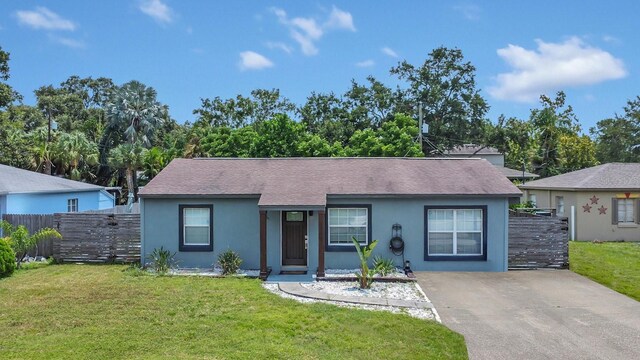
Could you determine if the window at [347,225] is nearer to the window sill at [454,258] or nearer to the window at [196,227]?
the window sill at [454,258]

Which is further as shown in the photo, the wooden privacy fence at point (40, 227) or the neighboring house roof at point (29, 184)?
the neighboring house roof at point (29, 184)

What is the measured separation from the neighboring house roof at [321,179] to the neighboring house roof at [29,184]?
7.50m

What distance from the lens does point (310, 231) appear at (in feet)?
49.0

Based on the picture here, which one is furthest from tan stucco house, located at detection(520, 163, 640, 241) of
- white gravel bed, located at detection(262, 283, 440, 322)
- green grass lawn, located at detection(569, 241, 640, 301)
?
white gravel bed, located at detection(262, 283, 440, 322)

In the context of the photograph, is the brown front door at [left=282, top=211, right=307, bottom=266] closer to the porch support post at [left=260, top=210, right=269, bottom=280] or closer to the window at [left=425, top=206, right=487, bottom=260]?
the porch support post at [left=260, top=210, right=269, bottom=280]

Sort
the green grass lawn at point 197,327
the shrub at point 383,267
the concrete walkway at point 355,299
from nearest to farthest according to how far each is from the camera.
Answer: the green grass lawn at point 197,327
the concrete walkway at point 355,299
the shrub at point 383,267

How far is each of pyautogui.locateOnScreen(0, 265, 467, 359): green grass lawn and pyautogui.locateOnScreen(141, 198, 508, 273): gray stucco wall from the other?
283 centimetres

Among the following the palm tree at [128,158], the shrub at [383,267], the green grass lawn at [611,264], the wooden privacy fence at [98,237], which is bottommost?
the green grass lawn at [611,264]

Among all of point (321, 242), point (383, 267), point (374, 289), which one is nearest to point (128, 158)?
point (321, 242)

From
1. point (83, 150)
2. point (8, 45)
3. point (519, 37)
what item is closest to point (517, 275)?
point (519, 37)

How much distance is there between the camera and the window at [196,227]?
50.0 feet

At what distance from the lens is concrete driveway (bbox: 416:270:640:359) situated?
8.15m

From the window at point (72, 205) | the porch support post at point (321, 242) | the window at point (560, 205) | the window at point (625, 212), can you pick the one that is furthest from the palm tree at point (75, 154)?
the window at point (625, 212)

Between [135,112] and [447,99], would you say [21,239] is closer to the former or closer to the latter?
[135,112]
